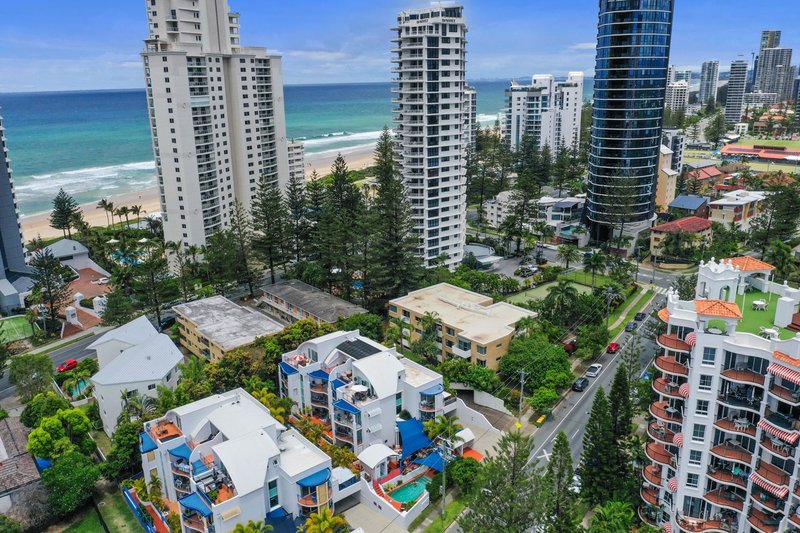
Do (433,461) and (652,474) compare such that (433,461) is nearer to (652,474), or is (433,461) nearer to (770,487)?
(652,474)

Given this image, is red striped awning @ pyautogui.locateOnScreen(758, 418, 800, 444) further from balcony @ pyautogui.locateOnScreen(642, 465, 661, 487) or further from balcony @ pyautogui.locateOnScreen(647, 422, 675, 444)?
balcony @ pyautogui.locateOnScreen(642, 465, 661, 487)

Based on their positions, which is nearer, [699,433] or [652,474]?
[699,433]

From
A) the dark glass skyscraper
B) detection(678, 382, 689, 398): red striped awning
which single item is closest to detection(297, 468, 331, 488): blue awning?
detection(678, 382, 689, 398): red striped awning

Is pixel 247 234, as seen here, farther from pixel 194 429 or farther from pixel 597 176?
pixel 597 176

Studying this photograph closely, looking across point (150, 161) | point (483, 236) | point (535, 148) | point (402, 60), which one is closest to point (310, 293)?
point (402, 60)

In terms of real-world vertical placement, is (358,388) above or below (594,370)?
above

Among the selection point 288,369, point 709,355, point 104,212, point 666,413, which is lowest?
point 288,369

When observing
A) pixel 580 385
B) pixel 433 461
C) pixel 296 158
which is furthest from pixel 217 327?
pixel 296 158
